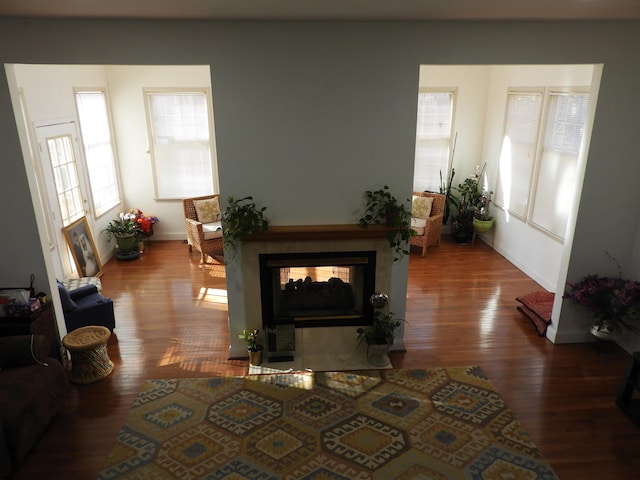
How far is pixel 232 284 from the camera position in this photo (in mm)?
4605

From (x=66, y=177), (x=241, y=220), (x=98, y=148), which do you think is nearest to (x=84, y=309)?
(x=241, y=220)

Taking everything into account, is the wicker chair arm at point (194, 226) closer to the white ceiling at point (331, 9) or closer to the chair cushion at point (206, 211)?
the chair cushion at point (206, 211)

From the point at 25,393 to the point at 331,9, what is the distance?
353cm

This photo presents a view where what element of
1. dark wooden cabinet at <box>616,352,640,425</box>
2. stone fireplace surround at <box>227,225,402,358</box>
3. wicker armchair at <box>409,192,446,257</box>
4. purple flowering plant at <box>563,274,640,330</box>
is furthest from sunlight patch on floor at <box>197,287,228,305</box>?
dark wooden cabinet at <box>616,352,640,425</box>

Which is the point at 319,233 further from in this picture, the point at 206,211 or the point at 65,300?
the point at 206,211

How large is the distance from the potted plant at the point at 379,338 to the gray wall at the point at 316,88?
103 cm

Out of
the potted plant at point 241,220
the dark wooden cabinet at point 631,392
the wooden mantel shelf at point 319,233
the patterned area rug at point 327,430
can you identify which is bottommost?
the patterned area rug at point 327,430

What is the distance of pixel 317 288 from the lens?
4.94m

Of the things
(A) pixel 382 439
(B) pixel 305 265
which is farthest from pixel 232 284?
(A) pixel 382 439

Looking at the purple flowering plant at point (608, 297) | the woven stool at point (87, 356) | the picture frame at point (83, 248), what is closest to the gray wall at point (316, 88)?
the woven stool at point (87, 356)

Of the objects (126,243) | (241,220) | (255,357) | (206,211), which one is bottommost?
(255,357)

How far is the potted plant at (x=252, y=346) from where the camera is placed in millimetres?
4605

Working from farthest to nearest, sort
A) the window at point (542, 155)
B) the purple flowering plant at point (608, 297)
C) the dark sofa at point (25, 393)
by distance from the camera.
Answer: the window at point (542, 155), the purple flowering plant at point (608, 297), the dark sofa at point (25, 393)

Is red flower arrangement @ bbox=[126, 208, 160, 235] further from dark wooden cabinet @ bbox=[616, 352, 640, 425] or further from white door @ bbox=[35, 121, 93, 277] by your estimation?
dark wooden cabinet @ bbox=[616, 352, 640, 425]
